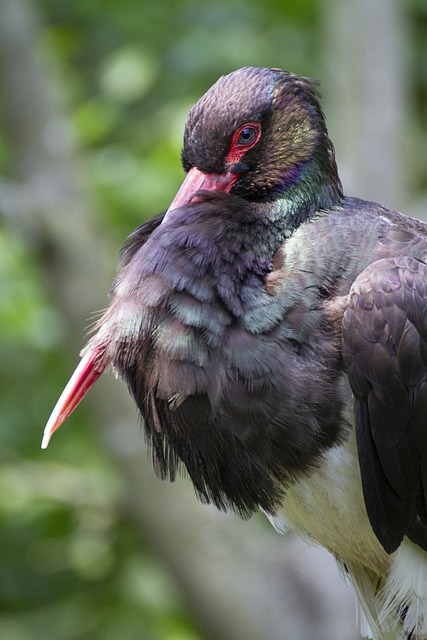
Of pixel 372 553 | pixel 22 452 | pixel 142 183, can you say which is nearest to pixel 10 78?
pixel 142 183

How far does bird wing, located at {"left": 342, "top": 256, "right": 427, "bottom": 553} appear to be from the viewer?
7.62 feet

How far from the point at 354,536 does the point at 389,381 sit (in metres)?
0.43

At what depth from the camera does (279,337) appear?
2361 millimetres

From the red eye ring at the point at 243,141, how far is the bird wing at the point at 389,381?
406 millimetres

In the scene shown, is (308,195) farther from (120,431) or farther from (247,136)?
(120,431)

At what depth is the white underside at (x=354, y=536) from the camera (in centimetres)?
245

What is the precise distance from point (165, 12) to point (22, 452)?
2414 mm

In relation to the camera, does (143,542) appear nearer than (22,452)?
No

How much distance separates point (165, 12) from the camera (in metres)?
5.91

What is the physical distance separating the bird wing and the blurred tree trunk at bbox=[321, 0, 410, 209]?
311cm

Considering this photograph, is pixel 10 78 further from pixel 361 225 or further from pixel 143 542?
pixel 361 225

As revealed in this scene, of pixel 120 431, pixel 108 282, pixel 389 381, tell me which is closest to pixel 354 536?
pixel 389 381

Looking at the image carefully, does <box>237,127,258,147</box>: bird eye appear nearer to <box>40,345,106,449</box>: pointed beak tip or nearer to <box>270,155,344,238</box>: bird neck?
<box>270,155,344,238</box>: bird neck

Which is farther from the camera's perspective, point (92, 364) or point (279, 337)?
point (92, 364)
